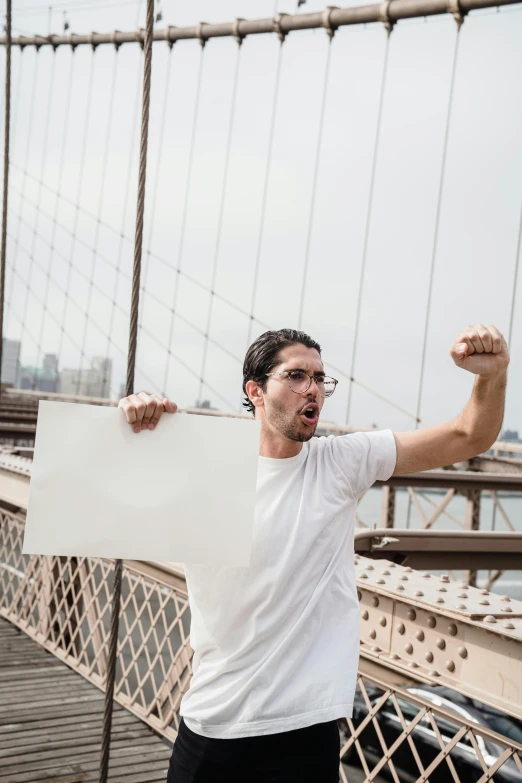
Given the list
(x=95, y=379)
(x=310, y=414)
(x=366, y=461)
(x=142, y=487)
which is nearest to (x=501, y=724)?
(x=366, y=461)

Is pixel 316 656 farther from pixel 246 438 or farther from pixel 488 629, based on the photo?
pixel 488 629

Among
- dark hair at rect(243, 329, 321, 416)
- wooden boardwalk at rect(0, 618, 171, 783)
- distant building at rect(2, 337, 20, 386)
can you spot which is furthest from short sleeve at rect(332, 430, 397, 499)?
distant building at rect(2, 337, 20, 386)

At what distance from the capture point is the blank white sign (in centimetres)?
150

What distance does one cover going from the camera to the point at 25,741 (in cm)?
398

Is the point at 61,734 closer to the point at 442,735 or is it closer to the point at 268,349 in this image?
the point at 442,735

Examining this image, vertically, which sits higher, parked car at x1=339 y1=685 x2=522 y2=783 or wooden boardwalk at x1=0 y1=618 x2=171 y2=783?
wooden boardwalk at x1=0 y1=618 x2=171 y2=783

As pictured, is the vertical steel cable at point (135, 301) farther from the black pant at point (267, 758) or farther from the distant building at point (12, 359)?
the distant building at point (12, 359)

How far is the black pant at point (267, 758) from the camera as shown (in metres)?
1.48

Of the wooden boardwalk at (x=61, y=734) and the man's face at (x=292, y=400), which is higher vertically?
the man's face at (x=292, y=400)

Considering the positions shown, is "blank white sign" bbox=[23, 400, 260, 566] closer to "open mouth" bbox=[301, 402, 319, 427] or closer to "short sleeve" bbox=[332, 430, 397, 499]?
"open mouth" bbox=[301, 402, 319, 427]

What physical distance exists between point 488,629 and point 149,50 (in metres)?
1.64

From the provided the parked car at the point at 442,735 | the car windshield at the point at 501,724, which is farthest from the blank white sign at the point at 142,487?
the car windshield at the point at 501,724

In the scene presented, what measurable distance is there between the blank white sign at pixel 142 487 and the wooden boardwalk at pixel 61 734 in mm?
2523

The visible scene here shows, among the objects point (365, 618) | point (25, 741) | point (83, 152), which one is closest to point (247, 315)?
point (83, 152)
